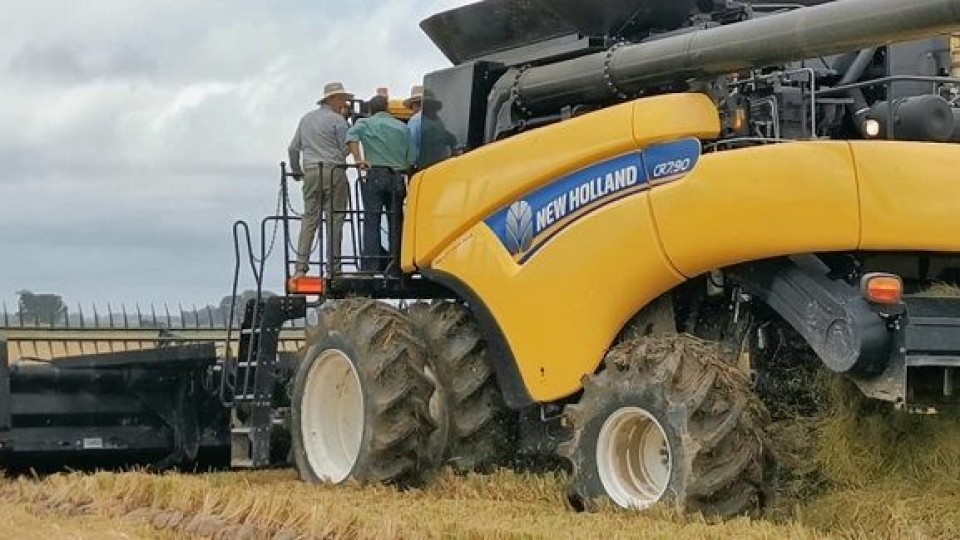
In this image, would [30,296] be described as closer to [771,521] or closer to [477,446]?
[477,446]

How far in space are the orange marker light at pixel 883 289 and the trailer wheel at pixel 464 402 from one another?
3.00 meters

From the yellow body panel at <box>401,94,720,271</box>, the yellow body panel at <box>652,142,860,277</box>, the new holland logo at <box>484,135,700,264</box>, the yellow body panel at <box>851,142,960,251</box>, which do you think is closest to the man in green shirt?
the yellow body panel at <box>401,94,720,271</box>

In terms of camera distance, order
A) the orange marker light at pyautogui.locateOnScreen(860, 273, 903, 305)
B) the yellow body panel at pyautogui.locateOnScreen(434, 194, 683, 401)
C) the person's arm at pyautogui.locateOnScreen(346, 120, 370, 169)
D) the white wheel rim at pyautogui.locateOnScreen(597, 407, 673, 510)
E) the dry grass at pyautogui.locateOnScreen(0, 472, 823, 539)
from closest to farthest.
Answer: the dry grass at pyautogui.locateOnScreen(0, 472, 823, 539), the orange marker light at pyautogui.locateOnScreen(860, 273, 903, 305), the white wheel rim at pyautogui.locateOnScreen(597, 407, 673, 510), the yellow body panel at pyautogui.locateOnScreen(434, 194, 683, 401), the person's arm at pyautogui.locateOnScreen(346, 120, 370, 169)

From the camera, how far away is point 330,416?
9.98m

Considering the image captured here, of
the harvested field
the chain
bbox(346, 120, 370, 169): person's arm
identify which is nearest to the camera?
the harvested field

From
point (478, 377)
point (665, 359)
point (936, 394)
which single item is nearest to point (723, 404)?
point (665, 359)

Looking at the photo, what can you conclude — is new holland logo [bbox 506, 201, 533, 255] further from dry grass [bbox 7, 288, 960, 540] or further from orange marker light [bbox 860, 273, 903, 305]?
orange marker light [bbox 860, 273, 903, 305]

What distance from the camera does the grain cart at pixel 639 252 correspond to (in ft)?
22.8

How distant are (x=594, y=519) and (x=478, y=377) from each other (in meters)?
2.32

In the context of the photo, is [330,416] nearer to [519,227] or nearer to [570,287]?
[519,227]

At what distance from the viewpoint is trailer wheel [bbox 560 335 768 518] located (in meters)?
7.02

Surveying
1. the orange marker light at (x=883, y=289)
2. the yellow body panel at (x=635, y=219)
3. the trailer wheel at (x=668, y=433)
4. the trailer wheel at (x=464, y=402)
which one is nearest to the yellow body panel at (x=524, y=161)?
the yellow body panel at (x=635, y=219)

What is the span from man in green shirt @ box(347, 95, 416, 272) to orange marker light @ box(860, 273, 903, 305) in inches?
165

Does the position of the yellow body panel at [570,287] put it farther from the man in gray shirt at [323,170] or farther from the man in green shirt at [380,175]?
the man in gray shirt at [323,170]
